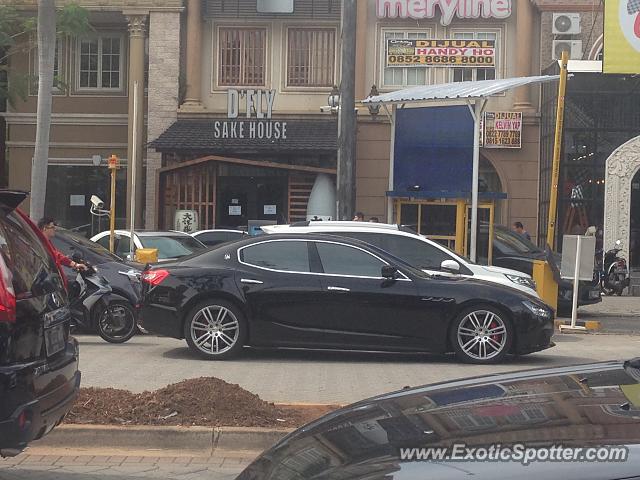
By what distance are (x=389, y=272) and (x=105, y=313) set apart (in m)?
4.17

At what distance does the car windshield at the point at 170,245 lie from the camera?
54.3 feet

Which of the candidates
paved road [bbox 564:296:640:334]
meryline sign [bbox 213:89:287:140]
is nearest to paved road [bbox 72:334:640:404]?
paved road [bbox 564:296:640:334]

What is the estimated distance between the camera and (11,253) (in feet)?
18.1

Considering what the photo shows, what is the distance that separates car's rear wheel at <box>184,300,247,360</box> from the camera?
11234 millimetres

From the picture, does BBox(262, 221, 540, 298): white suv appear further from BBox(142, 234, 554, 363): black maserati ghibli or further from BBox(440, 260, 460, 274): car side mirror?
BBox(142, 234, 554, 363): black maserati ghibli

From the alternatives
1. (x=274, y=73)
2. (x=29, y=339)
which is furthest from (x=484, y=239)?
(x=29, y=339)

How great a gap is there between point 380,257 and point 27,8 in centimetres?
1873

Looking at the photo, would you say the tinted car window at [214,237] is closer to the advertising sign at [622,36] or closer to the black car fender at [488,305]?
the black car fender at [488,305]

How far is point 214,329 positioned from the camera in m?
11.3

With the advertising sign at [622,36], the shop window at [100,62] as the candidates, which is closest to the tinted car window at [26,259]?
the advertising sign at [622,36]

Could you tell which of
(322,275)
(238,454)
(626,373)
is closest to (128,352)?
(322,275)

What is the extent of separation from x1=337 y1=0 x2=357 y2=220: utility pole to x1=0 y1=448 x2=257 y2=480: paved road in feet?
42.1

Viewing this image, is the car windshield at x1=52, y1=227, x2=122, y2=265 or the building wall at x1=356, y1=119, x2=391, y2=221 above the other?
the building wall at x1=356, y1=119, x2=391, y2=221

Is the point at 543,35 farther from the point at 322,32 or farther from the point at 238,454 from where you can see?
the point at 238,454
